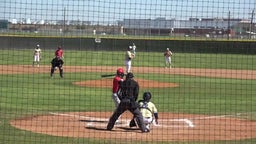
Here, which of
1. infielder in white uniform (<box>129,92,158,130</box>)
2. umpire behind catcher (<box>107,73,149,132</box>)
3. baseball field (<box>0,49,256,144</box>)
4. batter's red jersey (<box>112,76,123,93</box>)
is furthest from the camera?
batter's red jersey (<box>112,76,123,93</box>)

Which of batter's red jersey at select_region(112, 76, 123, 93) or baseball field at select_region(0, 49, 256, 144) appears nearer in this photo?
baseball field at select_region(0, 49, 256, 144)

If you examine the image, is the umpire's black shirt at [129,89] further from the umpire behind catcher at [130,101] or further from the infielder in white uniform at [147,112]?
the infielder in white uniform at [147,112]

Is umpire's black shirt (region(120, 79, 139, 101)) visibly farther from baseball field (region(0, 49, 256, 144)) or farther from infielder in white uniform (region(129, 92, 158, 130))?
baseball field (region(0, 49, 256, 144))

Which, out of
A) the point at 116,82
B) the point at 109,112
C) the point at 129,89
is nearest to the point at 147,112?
the point at 129,89

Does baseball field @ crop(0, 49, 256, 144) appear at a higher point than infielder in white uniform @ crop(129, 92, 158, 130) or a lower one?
lower

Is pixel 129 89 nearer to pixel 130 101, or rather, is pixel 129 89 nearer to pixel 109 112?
pixel 130 101

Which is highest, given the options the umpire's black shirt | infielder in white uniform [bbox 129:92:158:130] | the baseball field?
the umpire's black shirt

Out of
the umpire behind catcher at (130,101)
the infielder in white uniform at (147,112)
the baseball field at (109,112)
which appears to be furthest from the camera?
the infielder in white uniform at (147,112)

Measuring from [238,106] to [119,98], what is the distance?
6.11 metres

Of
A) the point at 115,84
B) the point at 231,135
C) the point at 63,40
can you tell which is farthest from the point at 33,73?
the point at 231,135

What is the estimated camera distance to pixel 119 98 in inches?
480

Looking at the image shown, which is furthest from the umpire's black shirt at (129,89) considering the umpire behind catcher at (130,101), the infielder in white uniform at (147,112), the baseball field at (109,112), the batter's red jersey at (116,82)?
the baseball field at (109,112)

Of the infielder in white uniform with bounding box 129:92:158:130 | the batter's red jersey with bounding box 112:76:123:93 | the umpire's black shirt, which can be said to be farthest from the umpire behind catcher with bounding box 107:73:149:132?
the batter's red jersey with bounding box 112:76:123:93

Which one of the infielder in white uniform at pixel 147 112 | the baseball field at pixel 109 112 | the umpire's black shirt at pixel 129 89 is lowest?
the baseball field at pixel 109 112
